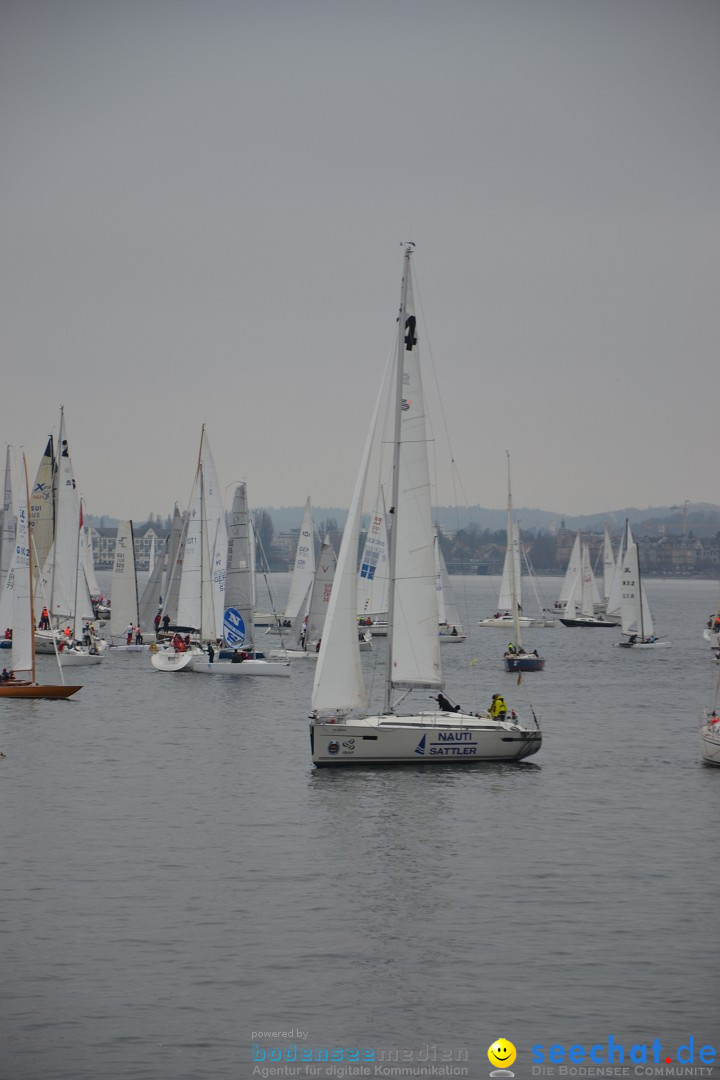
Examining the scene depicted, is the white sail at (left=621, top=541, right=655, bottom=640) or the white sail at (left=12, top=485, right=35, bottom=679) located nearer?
the white sail at (left=12, top=485, right=35, bottom=679)

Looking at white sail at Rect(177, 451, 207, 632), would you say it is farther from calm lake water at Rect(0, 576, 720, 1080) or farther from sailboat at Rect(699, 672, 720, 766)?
sailboat at Rect(699, 672, 720, 766)

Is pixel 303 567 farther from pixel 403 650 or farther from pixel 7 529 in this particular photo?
pixel 403 650

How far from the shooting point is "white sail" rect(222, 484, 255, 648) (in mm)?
72688

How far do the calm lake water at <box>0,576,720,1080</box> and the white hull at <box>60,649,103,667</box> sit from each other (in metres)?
29.8

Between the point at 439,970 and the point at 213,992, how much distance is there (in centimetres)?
379

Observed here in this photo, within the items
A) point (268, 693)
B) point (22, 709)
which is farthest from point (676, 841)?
point (268, 693)

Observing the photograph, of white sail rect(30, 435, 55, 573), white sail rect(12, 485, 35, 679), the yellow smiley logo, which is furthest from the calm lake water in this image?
white sail rect(30, 435, 55, 573)

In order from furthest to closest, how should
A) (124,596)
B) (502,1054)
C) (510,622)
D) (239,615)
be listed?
(510,622), (124,596), (239,615), (502,1054)

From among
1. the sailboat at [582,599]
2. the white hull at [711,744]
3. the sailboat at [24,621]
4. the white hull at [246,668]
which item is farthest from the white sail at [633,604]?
the white hull at [711,744]

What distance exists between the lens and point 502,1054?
63.1ft

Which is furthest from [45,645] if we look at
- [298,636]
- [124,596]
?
[298,636]

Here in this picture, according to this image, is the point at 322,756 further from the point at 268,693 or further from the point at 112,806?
the point at 268,693

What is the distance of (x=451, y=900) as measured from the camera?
2683cm

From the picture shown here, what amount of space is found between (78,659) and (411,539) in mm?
41850
